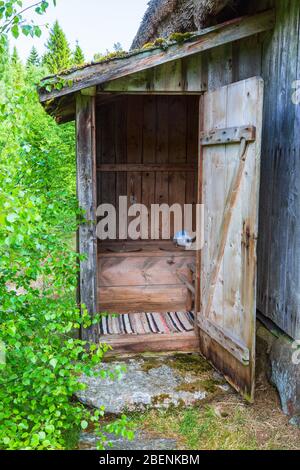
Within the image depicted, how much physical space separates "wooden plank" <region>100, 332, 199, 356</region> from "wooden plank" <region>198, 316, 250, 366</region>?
250 millimetres

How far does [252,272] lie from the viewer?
304 cm

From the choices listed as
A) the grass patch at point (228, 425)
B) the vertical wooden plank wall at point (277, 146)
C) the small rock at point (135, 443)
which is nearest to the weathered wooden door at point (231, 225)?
the grass patch at point (228, 425)

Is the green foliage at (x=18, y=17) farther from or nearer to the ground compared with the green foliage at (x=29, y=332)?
farther from the ground

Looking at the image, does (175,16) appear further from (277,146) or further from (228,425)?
(228,425)

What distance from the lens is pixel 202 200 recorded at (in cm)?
386

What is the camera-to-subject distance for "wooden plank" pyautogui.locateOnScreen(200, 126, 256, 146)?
2.99 m

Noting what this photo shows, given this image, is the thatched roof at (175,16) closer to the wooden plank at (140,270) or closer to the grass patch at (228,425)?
the wooden plank at (140,270)

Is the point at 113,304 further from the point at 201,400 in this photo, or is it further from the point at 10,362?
the point at 10,362

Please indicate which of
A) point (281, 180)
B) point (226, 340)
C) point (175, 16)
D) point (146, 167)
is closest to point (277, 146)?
point (281, 180)

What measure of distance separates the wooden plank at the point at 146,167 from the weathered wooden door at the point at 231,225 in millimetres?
1807

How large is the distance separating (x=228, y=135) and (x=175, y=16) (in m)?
1.49

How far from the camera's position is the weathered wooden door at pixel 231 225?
3031 millimetres

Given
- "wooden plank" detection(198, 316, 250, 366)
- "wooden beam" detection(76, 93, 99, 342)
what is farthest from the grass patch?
"wooden beam" detection(76, 93, 99, 342)

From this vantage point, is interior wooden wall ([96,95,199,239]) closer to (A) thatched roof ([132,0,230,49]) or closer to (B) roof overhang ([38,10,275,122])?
(A) thatched roof ([132,0,230,49])
